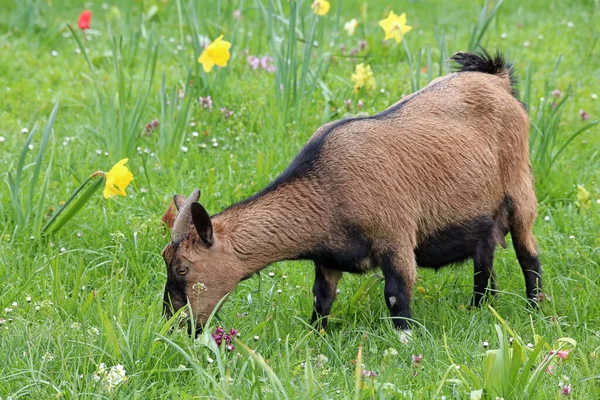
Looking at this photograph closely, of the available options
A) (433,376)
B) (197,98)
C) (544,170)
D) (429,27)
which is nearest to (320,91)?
(197,98)

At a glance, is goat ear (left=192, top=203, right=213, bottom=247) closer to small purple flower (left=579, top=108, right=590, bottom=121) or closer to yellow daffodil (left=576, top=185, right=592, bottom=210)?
yellow daffodil (left=576, top=185, right=592, bottom=210)

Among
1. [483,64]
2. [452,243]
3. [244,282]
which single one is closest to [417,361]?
[452,243]

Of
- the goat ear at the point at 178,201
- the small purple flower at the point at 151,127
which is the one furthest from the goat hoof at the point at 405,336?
the small purple flower at the point at 151,127

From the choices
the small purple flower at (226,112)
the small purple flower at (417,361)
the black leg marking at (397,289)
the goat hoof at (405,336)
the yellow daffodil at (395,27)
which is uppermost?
the yellow daffodil at (395,27)

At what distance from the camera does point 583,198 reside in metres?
5.99

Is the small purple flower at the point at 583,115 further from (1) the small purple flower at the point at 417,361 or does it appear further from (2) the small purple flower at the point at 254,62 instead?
(1) the small purple flower at the point at 417,361

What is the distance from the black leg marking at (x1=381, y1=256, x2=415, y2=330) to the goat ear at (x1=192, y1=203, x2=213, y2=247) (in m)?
0.90

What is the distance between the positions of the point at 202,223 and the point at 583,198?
113 inches

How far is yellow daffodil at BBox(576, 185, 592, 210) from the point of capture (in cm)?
598

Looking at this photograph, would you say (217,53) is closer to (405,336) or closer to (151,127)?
(151,127)

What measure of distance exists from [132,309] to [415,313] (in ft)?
4.97

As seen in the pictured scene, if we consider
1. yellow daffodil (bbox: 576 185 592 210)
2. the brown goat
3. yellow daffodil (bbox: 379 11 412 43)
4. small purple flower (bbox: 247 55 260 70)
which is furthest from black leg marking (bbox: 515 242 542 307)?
small purple flower (bbox: 247 55 260 70)

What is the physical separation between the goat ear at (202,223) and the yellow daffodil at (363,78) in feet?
10.2

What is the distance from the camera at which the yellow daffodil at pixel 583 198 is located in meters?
5.98
